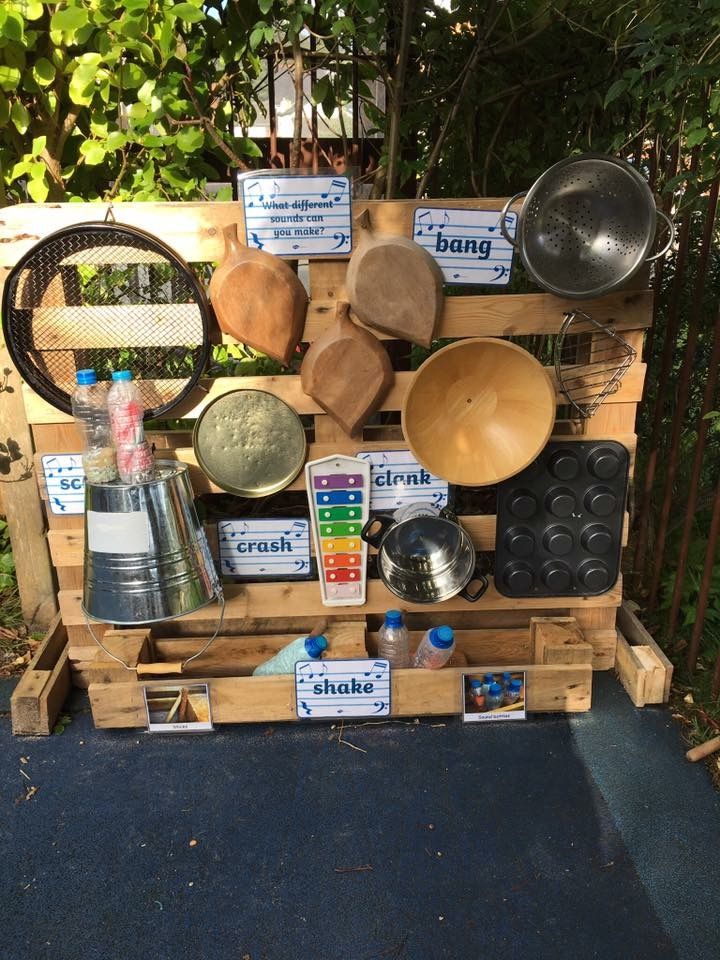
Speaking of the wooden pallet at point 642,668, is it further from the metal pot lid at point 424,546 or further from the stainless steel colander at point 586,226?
the stainless steel colander at point 586,226

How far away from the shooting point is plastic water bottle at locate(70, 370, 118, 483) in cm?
195

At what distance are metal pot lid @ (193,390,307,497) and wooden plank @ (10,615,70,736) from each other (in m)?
0.83

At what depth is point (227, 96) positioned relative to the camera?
247 cm

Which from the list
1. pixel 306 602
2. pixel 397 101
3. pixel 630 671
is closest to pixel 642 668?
pixel 630 671

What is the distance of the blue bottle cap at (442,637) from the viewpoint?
6.65 feet

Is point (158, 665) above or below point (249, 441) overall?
below

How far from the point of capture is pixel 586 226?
71.3 inches

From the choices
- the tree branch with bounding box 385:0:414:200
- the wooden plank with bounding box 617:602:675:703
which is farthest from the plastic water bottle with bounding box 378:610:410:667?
the tree branch with bounding box 385:0:414:200

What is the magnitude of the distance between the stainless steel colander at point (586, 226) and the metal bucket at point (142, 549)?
1.14 metres

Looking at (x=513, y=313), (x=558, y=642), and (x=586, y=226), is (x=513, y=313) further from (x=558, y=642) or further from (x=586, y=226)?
(x=558, y=642)

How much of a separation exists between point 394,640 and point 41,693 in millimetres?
1086

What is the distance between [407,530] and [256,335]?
73 cm

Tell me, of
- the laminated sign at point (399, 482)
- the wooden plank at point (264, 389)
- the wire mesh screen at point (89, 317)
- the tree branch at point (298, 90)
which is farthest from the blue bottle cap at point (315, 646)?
the tree branch at point (298, 90)

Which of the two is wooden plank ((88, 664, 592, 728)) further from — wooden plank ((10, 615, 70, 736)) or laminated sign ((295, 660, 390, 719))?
wooden plank ((10, 615, 70, 736))
